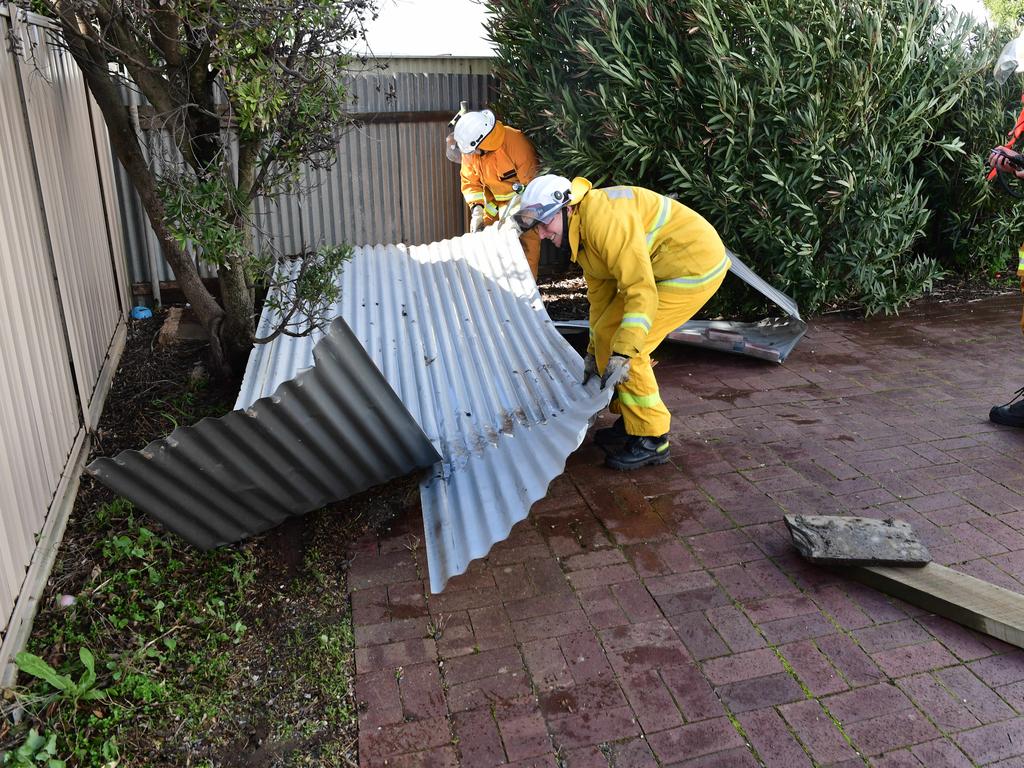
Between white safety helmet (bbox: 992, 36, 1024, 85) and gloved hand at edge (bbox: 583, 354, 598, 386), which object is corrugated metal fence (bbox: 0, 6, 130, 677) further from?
white safety helmet (bbox: 992, 36, 1024, 85)

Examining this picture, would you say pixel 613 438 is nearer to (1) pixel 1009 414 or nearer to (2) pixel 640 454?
(2) pixel 640 454

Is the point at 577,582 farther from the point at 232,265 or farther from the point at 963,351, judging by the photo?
the point at 963,351

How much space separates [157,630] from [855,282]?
19.8 ft

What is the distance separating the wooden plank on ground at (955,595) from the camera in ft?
10.2

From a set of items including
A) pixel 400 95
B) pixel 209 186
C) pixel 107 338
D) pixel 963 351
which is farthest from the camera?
pixel 400 95

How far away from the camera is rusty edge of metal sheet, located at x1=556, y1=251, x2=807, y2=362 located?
6.18 m

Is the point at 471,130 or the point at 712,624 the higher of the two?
the point at 471,130

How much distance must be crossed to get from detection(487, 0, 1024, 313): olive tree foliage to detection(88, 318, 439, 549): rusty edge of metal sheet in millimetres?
3728

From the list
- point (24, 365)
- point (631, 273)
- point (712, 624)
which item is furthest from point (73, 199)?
point (712, 624)

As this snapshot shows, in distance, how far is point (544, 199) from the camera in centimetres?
404

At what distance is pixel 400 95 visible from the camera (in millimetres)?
7918

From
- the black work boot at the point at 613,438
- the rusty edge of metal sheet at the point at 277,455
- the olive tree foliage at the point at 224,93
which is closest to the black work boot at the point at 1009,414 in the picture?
the black work boot at the point at 613,438

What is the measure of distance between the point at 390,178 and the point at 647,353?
443 cm

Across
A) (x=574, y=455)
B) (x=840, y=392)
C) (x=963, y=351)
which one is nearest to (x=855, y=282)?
(x=963, y=351)
